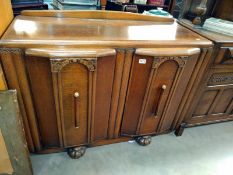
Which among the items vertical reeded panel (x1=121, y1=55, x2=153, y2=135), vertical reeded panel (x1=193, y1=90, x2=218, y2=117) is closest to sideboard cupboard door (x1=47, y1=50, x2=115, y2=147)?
vertical reeded panel (x1=121, y1=55, x2=153, y2=135)

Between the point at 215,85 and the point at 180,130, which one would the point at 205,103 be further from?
the point at 180,130

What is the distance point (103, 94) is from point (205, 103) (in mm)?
874

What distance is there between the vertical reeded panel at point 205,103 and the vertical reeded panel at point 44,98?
108cm

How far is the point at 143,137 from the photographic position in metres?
1.42

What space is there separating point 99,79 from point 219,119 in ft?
4.11

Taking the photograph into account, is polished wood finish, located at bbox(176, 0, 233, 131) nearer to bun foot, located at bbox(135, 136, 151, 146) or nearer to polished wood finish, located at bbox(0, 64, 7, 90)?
bun foot, located at bbox(135, 136, 151, 146)

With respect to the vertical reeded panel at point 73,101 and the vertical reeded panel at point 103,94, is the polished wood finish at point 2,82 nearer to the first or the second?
the vertical reeded panel at point 73,101

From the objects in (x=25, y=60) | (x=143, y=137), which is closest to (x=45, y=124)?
(x=25, y=60)

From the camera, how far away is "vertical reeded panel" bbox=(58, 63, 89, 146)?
36.7 inches

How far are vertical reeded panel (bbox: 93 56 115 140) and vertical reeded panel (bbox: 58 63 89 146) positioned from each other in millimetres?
69

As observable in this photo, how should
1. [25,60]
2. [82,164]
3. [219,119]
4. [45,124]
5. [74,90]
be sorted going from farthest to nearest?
[219,119] → [82,164] → [45,124] → [74,90] → [25,60]

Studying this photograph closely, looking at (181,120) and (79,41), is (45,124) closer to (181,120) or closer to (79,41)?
(79,41)

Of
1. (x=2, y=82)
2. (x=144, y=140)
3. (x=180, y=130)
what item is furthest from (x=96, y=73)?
(x=180, y=130)

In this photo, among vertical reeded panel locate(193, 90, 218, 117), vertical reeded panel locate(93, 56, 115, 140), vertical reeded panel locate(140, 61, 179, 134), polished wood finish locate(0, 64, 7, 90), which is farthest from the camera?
vertical reeded panel locate(193, 90, 218, 117)
